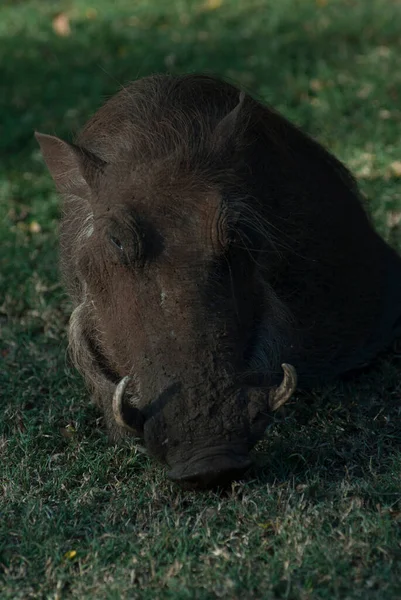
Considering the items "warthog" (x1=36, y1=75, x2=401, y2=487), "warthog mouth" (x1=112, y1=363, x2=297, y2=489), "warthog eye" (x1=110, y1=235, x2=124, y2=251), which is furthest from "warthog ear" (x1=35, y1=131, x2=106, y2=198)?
"warthog mouth" (x1=112, y1=363, x2=297, y2=489)

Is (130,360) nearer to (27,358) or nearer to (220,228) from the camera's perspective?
(220,228)

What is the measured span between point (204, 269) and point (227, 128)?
66 cm

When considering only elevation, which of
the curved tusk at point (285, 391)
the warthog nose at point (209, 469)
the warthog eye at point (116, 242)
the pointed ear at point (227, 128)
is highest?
the pointed ear at point (227, 128)

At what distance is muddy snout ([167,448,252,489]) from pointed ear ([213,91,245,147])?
1.23 m

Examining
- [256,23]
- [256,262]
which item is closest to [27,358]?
[256,262]

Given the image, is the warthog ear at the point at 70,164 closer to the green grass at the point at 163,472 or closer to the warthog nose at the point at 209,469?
the green grass at the point at 163,472

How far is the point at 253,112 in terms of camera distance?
4523mm

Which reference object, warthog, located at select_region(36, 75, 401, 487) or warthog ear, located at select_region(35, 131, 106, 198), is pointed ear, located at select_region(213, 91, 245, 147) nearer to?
warthog, located at select_region(36, 75, 401, 487)

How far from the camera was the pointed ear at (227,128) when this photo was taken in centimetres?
404

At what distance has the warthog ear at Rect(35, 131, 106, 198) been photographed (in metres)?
4.02

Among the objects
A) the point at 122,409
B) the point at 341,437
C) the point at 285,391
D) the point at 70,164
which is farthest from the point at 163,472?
the point at 70,164

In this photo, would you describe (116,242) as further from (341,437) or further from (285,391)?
(341,437)

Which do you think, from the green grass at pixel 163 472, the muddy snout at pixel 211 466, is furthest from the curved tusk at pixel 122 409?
the green grass at pixel 163 472

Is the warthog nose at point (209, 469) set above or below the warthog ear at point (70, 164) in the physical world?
below
